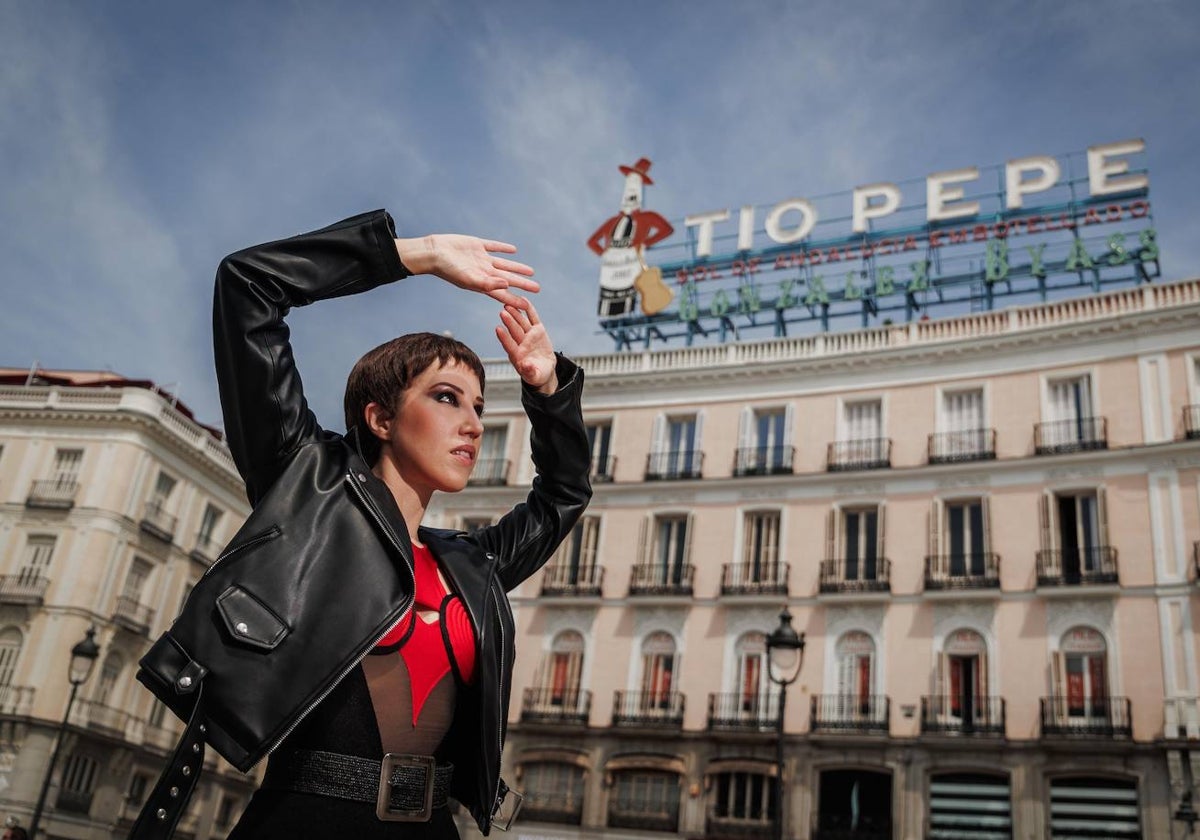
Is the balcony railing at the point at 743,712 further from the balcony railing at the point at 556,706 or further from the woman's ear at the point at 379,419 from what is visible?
the woman's ear at the point at 379,419

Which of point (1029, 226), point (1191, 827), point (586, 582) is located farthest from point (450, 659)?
point (1029, 226)

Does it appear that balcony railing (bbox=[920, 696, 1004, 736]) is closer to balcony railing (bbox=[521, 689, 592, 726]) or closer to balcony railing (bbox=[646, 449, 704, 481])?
balcony railing (bbox=[521, 689, 592, 726])

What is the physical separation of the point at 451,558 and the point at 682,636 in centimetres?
2840

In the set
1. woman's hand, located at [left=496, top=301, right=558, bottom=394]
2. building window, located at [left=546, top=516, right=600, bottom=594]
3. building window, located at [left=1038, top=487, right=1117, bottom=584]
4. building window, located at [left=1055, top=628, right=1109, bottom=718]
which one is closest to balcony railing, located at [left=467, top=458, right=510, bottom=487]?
building window, located at [left=546, top=516, right=600, bottom=594]

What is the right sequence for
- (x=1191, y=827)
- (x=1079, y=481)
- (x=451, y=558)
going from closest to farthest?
(x=451, y=558), (x=1191, y=827), (x=1079, y=481)

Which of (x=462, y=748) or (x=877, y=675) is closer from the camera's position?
(x=462, y=748)

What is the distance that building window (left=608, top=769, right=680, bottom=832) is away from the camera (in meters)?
28.9

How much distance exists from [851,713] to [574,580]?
9069 millimetres

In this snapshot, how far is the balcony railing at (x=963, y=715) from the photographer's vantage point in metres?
26.1

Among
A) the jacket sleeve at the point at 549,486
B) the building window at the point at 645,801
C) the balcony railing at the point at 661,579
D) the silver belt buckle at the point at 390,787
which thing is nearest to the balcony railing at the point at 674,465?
the balcony railing at the point at 661,579

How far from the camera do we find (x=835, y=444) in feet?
102

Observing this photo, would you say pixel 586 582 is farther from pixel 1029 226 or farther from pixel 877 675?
pixel 1029 226

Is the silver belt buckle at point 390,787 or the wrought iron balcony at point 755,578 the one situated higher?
the wrought iron balcony at point 755,578

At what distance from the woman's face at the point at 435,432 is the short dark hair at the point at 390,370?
0.09ft
